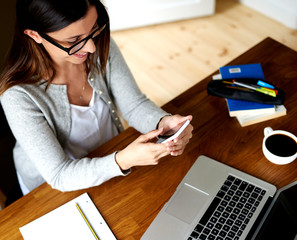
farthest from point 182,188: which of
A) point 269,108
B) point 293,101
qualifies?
point 293,101

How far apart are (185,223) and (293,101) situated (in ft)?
1.91

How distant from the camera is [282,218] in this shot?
914 millimetres

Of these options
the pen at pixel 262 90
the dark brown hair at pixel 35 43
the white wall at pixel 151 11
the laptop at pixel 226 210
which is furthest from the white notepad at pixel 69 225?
the white wall at pixel 151 11

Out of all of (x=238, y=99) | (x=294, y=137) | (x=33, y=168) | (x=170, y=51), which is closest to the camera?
(x=294, y=137)

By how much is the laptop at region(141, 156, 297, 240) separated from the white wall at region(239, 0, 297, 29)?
204cm

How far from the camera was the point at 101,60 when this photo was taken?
122 centimetres

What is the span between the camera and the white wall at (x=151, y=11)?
2656 mm

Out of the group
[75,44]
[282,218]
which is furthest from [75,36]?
[282,218]

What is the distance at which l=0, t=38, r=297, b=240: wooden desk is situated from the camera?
100cm

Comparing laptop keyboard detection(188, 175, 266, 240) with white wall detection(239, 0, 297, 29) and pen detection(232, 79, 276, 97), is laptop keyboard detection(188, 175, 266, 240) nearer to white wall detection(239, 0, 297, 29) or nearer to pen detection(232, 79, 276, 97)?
pen detection(232, 79, 276, 97)

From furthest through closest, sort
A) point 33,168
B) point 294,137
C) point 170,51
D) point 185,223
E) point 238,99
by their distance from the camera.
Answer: point 170,51 → point 33,168 → point 238,99 → point 294,137 → point 185,223

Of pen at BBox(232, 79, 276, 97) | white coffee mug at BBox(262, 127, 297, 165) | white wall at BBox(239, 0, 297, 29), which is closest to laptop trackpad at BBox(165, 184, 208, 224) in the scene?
white coffee mug at BBox(262, 127, 297, 165)

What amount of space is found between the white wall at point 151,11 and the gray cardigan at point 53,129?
1.51m

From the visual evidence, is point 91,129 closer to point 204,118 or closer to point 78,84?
point 78,84
